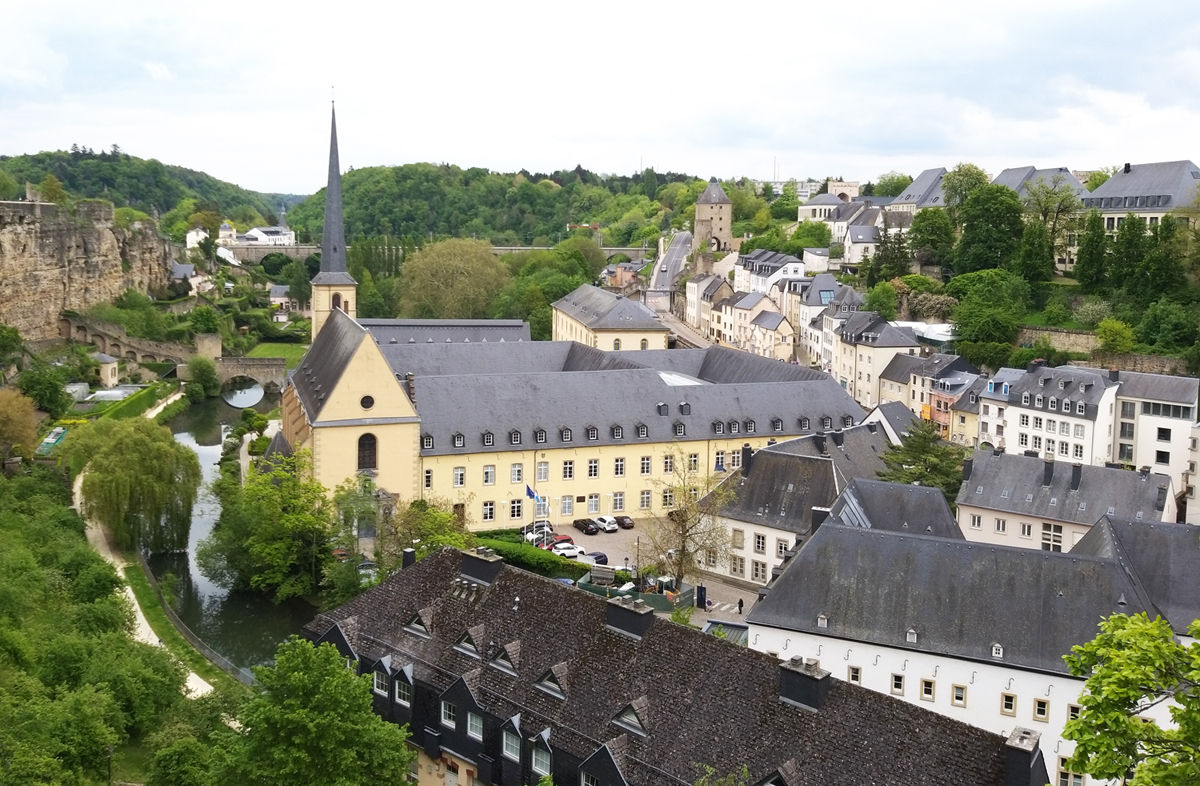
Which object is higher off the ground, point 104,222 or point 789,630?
point 104,222

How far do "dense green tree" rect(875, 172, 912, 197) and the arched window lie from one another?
90559 millimetres

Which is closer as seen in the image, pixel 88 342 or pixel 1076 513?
pixel 1076 513

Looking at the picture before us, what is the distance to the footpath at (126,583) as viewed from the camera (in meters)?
28.5

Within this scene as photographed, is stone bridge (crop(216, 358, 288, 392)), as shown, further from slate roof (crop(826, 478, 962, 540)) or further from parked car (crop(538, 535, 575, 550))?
slate roof (crop(826, 478, 962, 540))

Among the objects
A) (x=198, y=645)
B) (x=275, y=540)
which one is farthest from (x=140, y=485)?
(x=198, y=645)

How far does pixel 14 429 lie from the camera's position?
45.8m

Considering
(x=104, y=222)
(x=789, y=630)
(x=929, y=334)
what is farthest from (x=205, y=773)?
(x=104, y=222)

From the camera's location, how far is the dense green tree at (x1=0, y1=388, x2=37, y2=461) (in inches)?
1793

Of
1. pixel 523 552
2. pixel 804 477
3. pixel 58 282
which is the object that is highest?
pixel 58 282

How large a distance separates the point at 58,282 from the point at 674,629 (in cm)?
7294

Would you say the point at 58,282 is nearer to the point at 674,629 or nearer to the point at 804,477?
the point at 804,477

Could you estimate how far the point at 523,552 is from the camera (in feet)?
121

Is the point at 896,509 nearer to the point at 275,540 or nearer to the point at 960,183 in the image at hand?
the point at 275,540

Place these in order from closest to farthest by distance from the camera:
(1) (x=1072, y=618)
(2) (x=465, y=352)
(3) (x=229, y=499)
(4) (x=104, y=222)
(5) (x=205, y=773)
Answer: (5) (x=205, y=773) → (1) (x=1072, y=618) → (3) (x=229, y=499) → (2) (x=465, y=352) → (4) (x=104, y=222)
